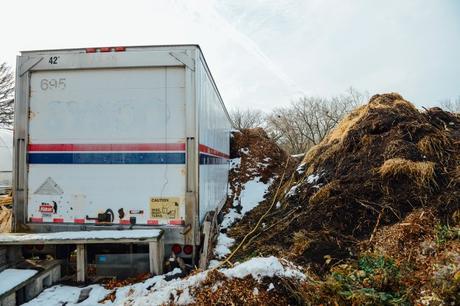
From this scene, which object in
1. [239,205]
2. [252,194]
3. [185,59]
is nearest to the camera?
[185,59]

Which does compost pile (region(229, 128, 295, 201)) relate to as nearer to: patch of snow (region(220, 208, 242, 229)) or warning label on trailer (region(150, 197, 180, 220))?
patch of snow (region(220, 208, 242, 229))

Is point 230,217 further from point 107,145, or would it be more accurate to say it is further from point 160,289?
point 160,289

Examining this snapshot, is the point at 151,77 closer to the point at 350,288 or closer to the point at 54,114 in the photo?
the point at 54,114

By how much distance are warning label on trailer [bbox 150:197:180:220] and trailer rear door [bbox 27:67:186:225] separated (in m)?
0.01

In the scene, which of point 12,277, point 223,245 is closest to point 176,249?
point 12,277

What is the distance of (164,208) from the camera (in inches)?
177

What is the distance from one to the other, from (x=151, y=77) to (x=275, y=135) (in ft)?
151

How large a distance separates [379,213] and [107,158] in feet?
14.9

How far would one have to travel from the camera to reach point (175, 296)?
3537mm

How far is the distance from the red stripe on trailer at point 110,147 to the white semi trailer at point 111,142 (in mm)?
14

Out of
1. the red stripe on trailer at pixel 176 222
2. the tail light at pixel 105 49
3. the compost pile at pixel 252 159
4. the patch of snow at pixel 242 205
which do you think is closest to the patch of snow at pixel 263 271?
the red stripe on trailer at pixel 176 222

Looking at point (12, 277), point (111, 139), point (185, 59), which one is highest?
point (185, 59)

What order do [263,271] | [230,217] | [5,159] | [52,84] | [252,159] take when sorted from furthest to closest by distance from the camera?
[5,159]
[252,159]
[230,217]
[52,84]
[263,271]

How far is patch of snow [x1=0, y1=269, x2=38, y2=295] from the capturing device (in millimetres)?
3689
